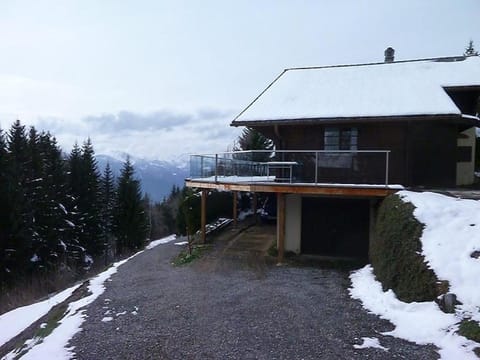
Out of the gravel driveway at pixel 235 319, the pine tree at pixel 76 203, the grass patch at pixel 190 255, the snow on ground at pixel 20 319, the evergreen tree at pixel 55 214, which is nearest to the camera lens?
the gravel driveway at pixel 235 319

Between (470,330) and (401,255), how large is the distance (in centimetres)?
288

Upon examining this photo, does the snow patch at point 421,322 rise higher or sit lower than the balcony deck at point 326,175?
lower

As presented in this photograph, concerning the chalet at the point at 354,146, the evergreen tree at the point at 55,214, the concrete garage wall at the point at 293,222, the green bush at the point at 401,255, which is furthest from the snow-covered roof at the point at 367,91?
the evergreen tree at the point at 55,214

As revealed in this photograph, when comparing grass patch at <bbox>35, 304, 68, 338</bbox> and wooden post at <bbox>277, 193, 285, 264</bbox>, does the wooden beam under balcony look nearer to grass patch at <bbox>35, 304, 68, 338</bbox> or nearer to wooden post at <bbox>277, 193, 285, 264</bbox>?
wooden post at <bbox>277, 193, 285, 264</bbox>

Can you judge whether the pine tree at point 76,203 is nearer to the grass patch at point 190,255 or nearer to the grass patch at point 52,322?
the grass patch at point 190,255

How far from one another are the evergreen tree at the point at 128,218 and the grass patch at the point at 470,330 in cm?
3258

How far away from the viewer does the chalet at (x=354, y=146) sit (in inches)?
485

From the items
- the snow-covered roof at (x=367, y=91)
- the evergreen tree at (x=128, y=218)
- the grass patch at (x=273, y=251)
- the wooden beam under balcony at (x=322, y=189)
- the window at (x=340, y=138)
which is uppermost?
the snow-covered roof at (x=367, y=91)

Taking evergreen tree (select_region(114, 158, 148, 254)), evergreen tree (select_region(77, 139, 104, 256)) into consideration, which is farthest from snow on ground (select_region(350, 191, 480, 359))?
evergreen tree (select_region(114, 158, 148, 254))

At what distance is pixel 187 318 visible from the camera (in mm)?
8102

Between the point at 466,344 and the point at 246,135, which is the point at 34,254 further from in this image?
the point at 466,344

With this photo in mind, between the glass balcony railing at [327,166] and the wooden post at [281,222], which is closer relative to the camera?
the glass balcony railing at [327,166]

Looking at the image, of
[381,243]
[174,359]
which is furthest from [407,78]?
[174,359]

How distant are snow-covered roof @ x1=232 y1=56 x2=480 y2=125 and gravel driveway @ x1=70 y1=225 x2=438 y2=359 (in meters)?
5.20
